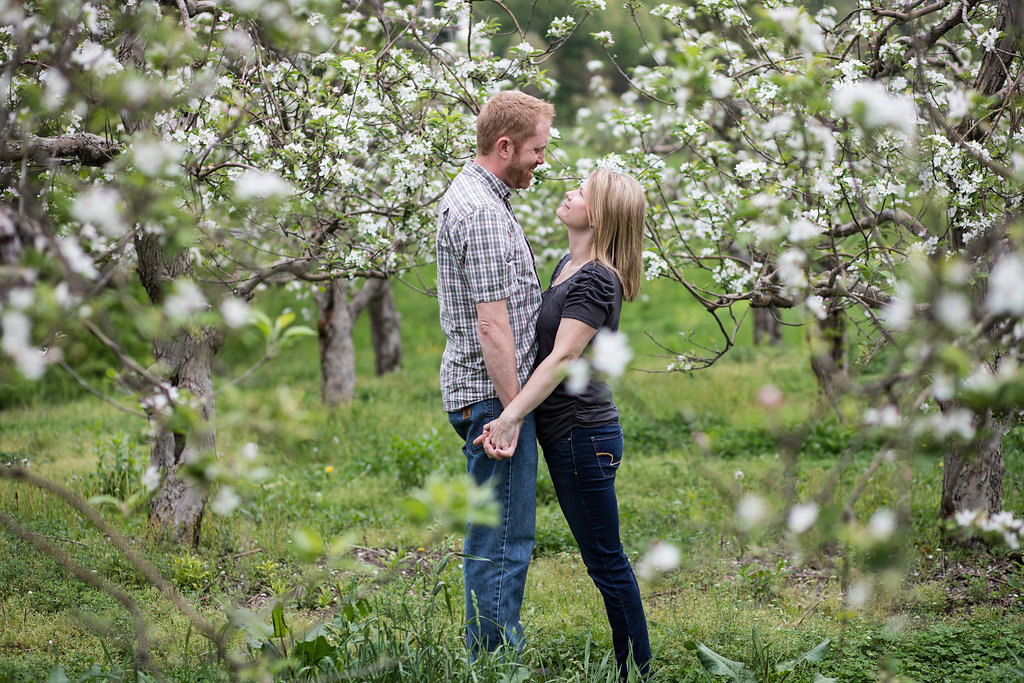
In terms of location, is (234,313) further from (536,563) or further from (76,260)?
(536,563)

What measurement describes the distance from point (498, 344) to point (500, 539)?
754 mm

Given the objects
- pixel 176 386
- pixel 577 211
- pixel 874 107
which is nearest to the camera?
pixel 874 107

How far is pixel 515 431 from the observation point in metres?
2.84

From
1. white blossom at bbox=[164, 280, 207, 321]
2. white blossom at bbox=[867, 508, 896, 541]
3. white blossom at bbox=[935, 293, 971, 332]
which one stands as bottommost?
white blossom at bbox=[867, 508, 896, 541]

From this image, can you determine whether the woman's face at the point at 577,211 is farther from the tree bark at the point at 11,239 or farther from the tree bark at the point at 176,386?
the tree bark at the point at 176,386

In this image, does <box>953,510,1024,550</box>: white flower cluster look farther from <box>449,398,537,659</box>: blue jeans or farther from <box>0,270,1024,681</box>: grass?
<box>449,398,537,659</box>: blue jeans

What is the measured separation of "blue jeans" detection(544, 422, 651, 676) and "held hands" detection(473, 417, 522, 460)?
21cm

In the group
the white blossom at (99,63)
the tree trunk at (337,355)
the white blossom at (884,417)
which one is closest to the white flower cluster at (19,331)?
the white blossom at (99,63)

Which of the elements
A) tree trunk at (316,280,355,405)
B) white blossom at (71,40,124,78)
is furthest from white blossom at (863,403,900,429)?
tree trunk at (316,280,355,405)

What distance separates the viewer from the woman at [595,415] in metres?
2.85

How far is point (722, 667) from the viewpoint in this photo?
117 inches

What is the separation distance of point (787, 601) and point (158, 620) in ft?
10.5

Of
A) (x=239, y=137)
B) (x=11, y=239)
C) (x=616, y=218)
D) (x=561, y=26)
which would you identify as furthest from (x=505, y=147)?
(x=239, y=137)

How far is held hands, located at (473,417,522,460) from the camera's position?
2816mm
